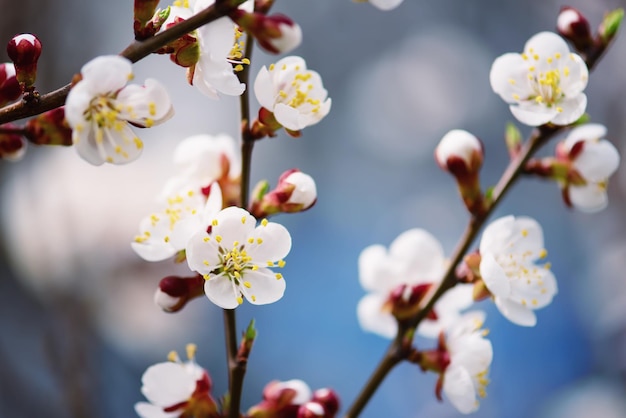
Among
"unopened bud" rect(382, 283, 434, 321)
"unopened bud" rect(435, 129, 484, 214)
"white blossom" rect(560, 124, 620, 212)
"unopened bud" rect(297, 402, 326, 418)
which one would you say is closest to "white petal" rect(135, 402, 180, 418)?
"unopened bud" rect(297, 402, 326, 418)

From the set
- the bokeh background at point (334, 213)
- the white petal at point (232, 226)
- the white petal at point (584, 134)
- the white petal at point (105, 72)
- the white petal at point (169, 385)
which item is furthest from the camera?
the bokeh background at point (334, 213)

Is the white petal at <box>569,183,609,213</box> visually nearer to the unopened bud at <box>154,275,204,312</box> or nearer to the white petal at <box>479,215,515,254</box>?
the white petal at <box>479,215,515,254</box>

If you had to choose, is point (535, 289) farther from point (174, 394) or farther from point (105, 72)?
point (105, 72)

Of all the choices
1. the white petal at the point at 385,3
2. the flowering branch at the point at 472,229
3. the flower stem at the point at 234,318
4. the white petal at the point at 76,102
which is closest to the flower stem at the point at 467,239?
the flowering branch at the point at 472,229

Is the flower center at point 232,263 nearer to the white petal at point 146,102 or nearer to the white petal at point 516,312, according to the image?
the white petal at point 146,102

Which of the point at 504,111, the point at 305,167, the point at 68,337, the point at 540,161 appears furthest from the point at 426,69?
the point at 540,161

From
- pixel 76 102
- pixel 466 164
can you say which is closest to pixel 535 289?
pixel 466 164

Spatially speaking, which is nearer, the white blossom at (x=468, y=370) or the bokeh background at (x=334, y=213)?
the white blossom at (x=468, y=370)
